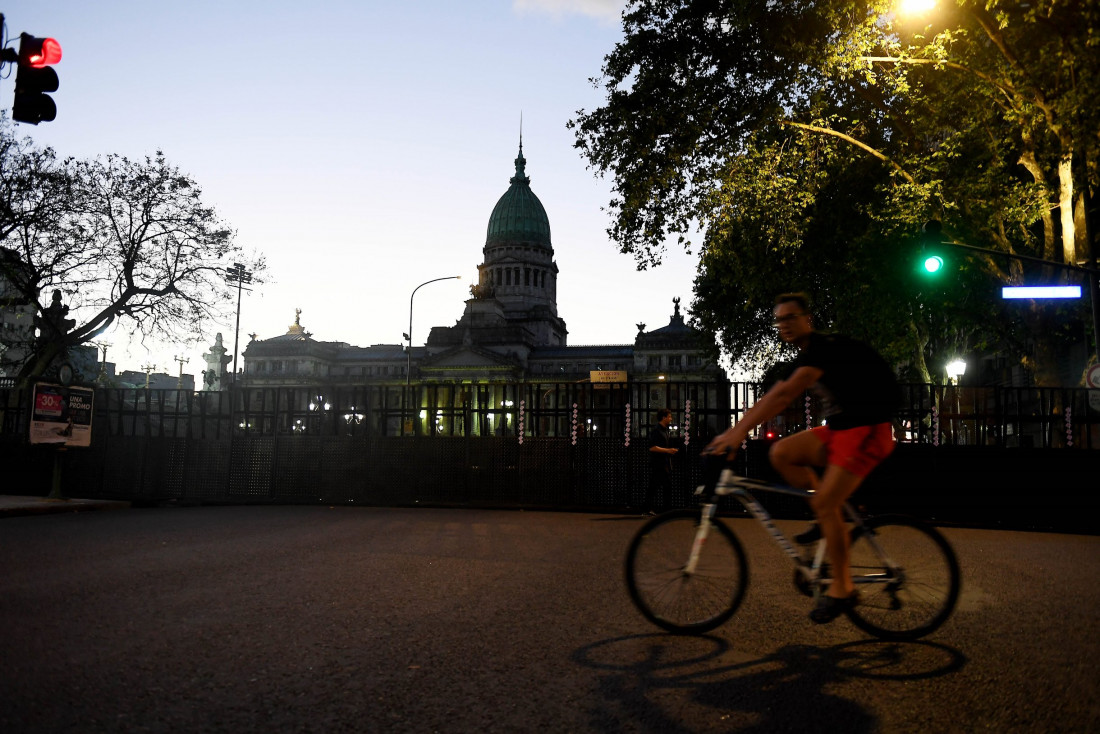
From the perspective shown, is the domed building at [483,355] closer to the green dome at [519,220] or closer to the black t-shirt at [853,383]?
the green dome at [519,220]

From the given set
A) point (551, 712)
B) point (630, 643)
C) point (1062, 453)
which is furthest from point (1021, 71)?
point (551, 712)

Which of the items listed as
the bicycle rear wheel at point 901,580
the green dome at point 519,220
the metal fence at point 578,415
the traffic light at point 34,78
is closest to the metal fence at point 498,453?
the metal fence at point 578,415

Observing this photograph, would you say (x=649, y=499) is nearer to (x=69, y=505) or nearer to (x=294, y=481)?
(x=294, y=481)

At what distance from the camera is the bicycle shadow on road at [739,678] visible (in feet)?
11.4

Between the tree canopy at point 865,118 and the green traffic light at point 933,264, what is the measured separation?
292cm

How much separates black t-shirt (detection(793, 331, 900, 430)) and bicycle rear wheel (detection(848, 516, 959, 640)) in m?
0.63

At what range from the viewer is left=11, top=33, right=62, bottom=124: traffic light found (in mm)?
8469

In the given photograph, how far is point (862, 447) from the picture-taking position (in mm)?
4910

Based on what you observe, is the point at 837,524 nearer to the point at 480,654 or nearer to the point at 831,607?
the point at 831,607

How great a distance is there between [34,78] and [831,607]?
29.4 feet

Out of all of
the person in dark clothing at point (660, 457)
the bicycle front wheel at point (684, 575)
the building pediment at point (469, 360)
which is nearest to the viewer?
the bicycle front wheel at point (684, 575)

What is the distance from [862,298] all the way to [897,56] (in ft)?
35.4

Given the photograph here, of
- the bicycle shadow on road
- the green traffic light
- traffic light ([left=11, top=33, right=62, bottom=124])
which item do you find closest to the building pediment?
the green traffic light

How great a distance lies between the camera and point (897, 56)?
57.3 ft
